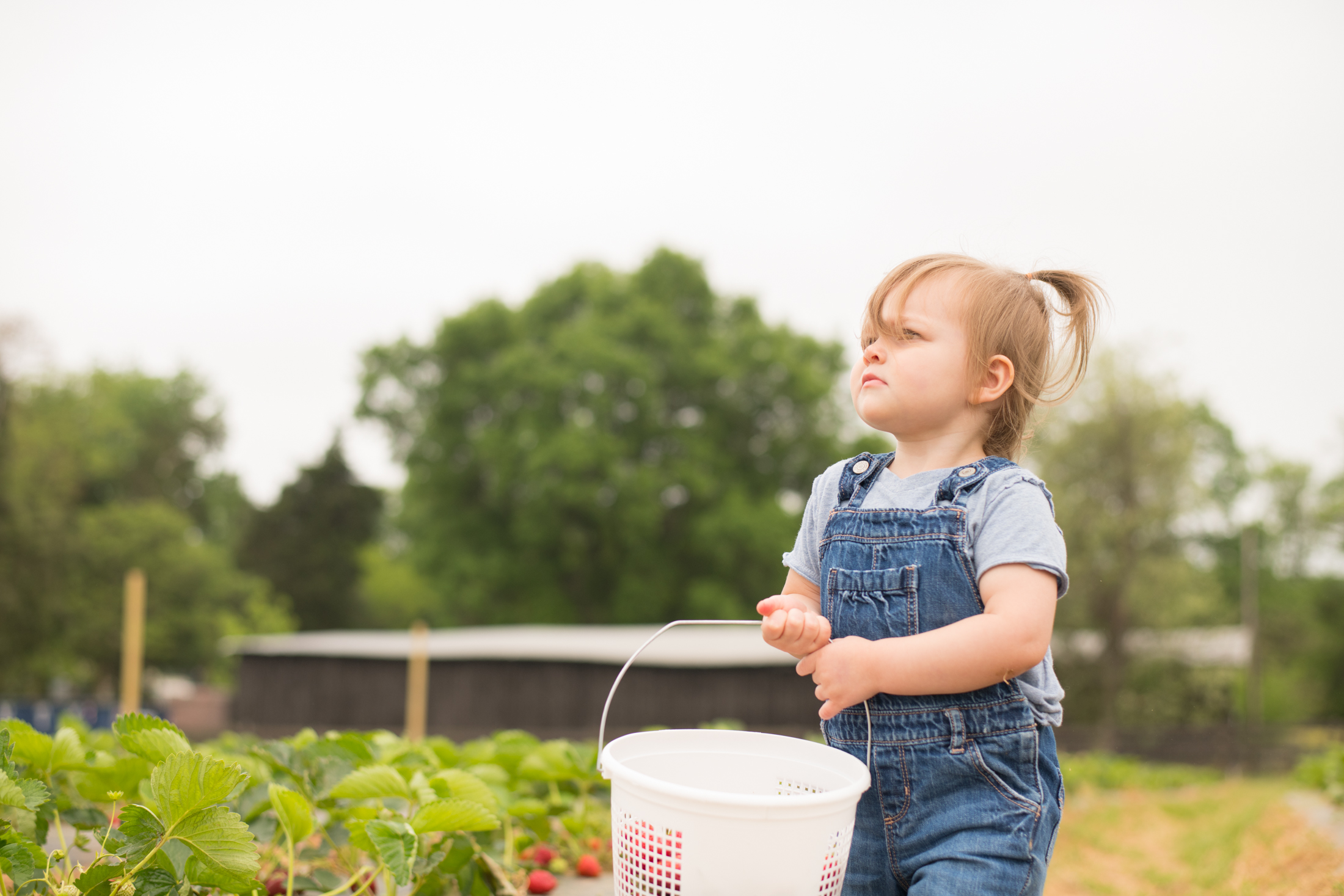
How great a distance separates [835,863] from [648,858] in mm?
265

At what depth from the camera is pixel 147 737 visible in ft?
5.61

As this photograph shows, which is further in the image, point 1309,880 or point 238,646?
point 238,646

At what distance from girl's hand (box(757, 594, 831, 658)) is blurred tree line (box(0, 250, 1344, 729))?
15.7 metres

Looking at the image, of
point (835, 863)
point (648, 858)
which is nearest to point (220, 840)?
point (648, 858)

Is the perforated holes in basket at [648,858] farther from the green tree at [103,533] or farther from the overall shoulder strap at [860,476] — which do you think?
the green tree at [103,533]

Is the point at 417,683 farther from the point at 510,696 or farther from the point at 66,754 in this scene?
the point at 66,754

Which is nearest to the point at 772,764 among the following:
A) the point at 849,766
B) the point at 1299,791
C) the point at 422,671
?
the point at 849,766

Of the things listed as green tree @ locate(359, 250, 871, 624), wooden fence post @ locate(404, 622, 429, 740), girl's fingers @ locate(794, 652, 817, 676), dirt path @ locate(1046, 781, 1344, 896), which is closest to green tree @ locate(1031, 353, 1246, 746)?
green tree @ locate(359, 250, 871, 624)

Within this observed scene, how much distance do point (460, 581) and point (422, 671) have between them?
6.94m

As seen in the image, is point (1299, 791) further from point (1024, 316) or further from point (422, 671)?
point (422, 671)

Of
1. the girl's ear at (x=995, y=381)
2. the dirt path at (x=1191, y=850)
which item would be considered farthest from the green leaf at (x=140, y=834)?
the dirt path at (x=1191, y=850)

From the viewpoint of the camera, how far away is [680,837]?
1.26m

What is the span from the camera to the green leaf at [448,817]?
1.68 meters

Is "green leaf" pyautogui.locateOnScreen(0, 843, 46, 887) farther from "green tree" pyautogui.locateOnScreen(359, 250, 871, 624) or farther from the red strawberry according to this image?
"green tree" pyautogui.locateOnScreen(359, 250, 871, 624)
